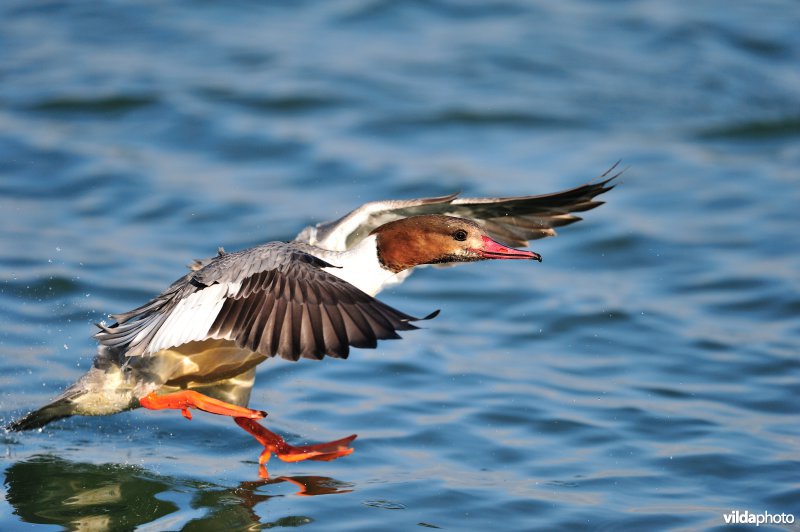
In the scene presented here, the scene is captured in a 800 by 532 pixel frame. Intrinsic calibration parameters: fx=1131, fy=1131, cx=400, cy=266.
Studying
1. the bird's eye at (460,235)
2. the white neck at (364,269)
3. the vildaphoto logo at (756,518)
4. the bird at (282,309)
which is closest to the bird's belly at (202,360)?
the bird at (282,309)

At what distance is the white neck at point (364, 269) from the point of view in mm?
6207

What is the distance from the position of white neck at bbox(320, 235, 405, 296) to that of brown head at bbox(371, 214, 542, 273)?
42 mm

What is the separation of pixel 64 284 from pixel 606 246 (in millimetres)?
4729

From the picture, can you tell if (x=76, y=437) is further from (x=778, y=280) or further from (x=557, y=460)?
(x=778, y=280)

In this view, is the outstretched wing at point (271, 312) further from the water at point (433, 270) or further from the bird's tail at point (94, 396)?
the water at point (433, 270)

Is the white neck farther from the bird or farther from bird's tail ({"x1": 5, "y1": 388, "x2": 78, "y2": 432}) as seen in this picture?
bird's tail ({"x1": 5, "y1": 388, "x2": 78, "y2": 432})

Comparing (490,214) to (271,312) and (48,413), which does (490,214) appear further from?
(48,413)

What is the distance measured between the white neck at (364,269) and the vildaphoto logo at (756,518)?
2265 millimetres

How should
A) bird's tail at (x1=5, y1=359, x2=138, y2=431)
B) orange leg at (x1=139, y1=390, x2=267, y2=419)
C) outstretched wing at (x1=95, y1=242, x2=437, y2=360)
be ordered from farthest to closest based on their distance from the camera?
bird's tail at (x1=5, y1=359, x2=138, y2=431) → orange leg at (x1=139, y1=390, x2=267, y2=419) → outstretched wing at (x1=95, y1=242, x2=437, y2=360)

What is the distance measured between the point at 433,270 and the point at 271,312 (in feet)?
15.5

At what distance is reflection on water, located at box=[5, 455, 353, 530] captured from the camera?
231 inches

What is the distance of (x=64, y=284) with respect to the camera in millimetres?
9062

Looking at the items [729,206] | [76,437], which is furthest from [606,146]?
[76,437]

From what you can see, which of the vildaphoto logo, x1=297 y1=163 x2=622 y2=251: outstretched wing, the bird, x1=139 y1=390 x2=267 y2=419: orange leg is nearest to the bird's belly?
the bird
